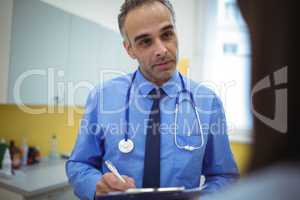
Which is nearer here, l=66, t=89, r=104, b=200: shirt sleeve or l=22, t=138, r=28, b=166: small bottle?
l=66, t=89, r=104, b=200: shirt sleeve

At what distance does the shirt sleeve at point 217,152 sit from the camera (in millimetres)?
787

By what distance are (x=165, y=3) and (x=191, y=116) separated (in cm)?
38

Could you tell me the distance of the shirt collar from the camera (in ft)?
2.84

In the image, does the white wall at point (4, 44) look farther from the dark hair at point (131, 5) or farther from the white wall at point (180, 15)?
the dark hair at point (131, 5)

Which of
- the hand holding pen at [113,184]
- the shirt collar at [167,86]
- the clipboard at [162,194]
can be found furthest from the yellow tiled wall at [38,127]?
the clipboard at [162,194]

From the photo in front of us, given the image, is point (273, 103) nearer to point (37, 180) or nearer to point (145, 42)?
point (145, 42)

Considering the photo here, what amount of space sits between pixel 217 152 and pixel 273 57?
603 millimetres

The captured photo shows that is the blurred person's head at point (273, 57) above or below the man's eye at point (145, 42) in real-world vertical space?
below

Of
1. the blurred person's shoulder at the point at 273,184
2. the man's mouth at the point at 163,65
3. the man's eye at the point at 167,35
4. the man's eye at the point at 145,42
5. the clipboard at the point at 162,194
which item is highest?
the man's eye at the point at 167,35

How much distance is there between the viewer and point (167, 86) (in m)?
0.87

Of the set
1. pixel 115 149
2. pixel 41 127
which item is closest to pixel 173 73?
pixel 115 149

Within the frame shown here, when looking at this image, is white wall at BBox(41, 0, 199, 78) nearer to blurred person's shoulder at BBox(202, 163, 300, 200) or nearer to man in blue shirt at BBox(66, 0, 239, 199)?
man in blue shirt at BBox(66, 0, 239, 199)

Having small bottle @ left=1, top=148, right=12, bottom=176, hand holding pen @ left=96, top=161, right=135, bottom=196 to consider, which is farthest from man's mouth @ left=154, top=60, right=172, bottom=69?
small bottle @ left=1, top=148, right=12, bottom=176

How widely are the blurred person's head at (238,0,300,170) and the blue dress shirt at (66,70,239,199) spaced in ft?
1.64
